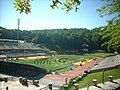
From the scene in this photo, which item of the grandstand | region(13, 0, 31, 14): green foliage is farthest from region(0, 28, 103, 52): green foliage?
region(13, 0, 31, 14): green foliage

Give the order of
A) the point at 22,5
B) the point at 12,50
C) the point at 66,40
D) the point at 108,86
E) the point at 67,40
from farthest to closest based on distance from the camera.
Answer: the point at 66,40 < the point at 67,40 < the point at 12,50 < the point at 108,86 < the point at 22,5

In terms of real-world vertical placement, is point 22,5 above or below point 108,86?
above

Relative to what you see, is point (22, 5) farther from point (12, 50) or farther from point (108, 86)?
point (12, 50)

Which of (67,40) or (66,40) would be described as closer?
(67,40)

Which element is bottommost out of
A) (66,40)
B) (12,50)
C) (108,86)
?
(108,86)

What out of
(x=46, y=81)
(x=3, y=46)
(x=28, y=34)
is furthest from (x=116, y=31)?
(x=28, y=34)

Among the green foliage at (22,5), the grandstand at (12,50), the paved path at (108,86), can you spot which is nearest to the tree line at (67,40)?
the grandstand at (12,50)

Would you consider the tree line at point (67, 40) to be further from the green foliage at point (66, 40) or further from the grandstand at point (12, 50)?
the grandstand at point (12, 50)

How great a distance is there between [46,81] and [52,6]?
90.7 feet

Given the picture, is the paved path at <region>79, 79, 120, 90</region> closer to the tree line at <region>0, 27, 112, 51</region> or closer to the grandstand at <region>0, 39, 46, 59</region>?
the grandstand at <region>0, 39, 46, 59</region>

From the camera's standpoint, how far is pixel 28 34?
140m

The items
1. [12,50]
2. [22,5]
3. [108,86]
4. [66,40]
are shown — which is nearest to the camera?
[22,5]

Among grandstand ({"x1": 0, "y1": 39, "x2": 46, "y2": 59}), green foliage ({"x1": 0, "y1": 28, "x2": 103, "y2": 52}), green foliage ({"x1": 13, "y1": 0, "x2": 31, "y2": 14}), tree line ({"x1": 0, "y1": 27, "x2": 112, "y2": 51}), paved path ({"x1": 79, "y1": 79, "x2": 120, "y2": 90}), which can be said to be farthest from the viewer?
green foliage ({"x1": 0, "y1": 28, "x2": 103, "y2": 52})

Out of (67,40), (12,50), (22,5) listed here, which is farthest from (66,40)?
(22,5)
